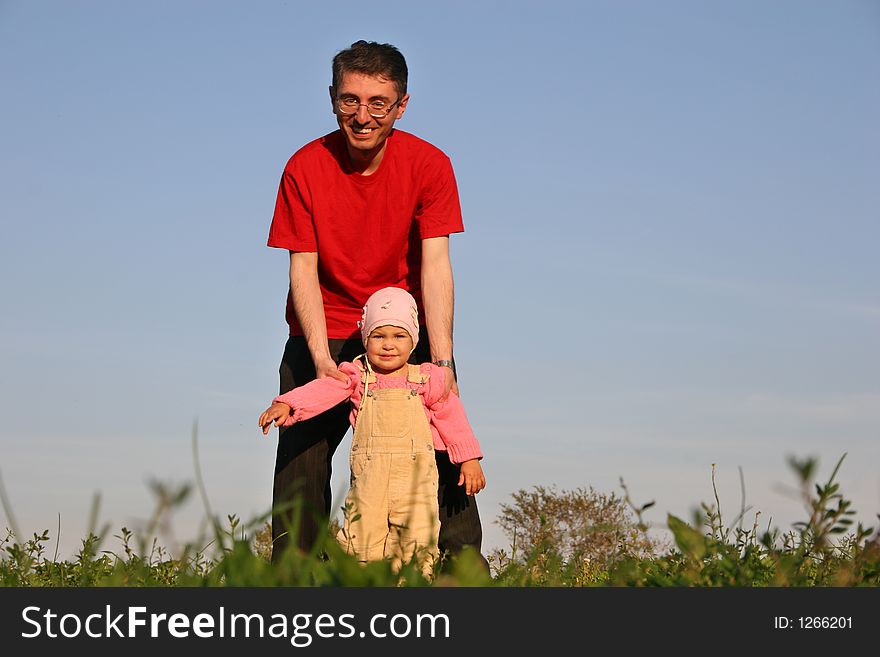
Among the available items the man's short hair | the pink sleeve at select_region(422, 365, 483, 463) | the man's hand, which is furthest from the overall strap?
the man's short hair

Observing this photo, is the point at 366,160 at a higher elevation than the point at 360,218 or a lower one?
higher

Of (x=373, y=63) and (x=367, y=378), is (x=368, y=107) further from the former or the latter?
(x=367, y=378)

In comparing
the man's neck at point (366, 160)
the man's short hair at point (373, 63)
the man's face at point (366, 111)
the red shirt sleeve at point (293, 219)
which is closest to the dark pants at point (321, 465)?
the red shirt sleeve at point (293, 219)

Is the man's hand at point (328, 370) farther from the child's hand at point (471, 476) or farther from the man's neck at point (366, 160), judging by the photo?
the man's neck at point (366, 160)

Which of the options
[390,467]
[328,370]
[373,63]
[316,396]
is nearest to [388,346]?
[328,370]

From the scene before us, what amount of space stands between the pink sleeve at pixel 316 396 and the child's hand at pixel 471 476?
2.75 ft

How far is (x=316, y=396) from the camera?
6266mm

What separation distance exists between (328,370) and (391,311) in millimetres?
517

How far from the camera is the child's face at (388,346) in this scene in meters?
6.38

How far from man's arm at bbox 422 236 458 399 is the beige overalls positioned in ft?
0.77
